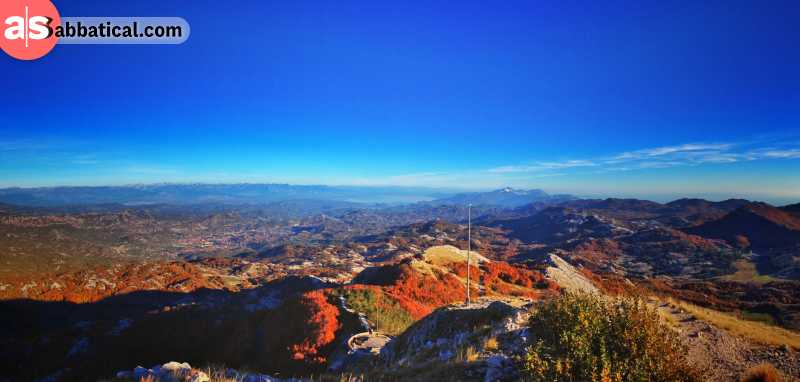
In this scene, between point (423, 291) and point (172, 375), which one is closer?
point (172, 375)

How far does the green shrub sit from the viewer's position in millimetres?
5281

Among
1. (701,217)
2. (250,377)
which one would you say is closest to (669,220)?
(701,217)

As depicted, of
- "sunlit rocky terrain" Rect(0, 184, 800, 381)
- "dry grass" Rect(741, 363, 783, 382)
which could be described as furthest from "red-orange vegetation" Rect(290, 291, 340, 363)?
"dry grass" Rect(741, 363, 783, 382)

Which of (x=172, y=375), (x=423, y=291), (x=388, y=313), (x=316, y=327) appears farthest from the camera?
(x=423, y=291)

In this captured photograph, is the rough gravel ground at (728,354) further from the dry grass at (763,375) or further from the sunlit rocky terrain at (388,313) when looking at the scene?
the dry grass at (763,375)

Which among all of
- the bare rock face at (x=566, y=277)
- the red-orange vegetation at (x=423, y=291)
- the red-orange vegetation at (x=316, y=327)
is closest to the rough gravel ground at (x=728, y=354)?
the red-orange vegetation at (x=316, y=327)

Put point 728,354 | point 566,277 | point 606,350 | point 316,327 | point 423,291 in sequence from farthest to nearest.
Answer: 1. point 566,277
2. point 423,291
3. point 316,327
4. point 728,354
5. point 606,350

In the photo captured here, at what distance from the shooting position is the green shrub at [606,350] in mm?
5281

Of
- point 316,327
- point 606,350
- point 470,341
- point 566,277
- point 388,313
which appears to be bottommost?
point 566,277

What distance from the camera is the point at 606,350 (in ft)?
19.5

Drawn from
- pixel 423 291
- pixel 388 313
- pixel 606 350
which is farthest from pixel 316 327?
pixel 606 350

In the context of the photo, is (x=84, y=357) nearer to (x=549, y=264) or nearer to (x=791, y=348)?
(x=791, y=348)

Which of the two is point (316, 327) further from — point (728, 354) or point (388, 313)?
point (728, 354)

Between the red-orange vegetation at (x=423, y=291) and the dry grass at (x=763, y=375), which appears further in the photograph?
the red-orange vegetation at (x=423, y=291)
